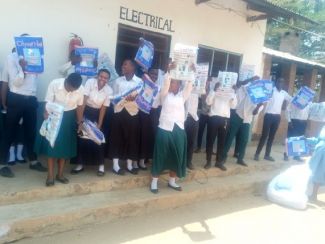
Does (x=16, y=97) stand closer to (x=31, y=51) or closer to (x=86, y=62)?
(x=31, y=51)

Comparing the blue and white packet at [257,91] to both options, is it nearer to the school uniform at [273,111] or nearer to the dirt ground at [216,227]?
the school uniform at [273,111]

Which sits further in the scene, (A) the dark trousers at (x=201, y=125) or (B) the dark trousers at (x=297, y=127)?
(B) the dark trousers at (x=297, y=127)

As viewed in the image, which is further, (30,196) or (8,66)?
(8,66)

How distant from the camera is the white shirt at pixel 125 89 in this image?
5.29 meters

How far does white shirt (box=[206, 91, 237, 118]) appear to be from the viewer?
645cm

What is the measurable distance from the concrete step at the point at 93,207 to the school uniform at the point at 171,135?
1.35ft

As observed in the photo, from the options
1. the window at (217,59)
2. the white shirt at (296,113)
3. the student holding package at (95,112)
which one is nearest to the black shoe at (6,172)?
the student holding package at (95,112)

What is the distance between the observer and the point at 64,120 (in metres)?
4.71

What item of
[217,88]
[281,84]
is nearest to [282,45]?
[281,84]

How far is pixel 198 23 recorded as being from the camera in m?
7.87

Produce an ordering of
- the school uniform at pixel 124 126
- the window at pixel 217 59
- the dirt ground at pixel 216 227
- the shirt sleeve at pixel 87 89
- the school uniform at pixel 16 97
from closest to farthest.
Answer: the dirt ground at pixel 216 227 → the school uniform at pixel 16 97 → the shirt sleeve at pixel 87 89 → the school uniform at pixel 124 126 → the window at pixel 217 59

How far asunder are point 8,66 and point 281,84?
5464 millimetres

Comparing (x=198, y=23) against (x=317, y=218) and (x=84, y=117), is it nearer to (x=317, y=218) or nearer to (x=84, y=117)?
(x=84, y=117)

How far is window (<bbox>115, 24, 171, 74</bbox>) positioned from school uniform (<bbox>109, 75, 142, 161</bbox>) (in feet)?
4.55
